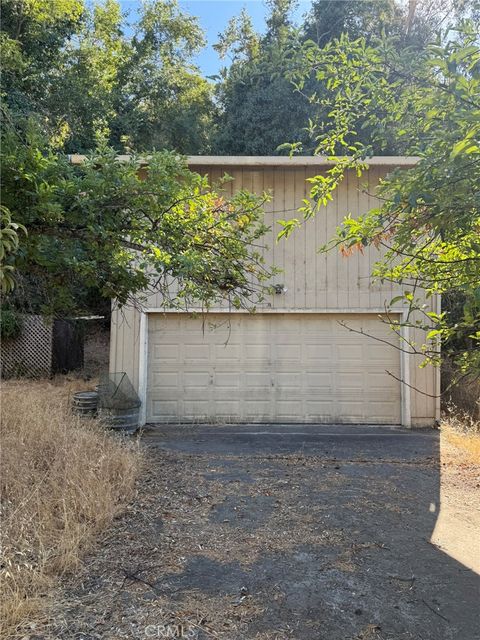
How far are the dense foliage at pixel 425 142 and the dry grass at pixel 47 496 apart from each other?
2.63 metres

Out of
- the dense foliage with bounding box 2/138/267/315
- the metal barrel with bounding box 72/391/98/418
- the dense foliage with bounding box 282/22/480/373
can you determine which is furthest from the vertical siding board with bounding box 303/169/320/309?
the dense foliage with bounding box 282/22/480/373

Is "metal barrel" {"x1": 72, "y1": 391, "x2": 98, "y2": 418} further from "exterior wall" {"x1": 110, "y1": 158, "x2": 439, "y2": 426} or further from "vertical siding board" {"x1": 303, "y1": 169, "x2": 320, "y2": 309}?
"vertical siding board" {"x1": 303, "y1": 169, "x2": 320, "y2": 309}

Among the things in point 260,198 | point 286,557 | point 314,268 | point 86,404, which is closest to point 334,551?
point 286,557

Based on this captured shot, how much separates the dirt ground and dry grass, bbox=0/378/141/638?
6.3 inches

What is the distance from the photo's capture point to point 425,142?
2.27 m

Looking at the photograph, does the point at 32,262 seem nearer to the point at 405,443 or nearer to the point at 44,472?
the point at 44,472

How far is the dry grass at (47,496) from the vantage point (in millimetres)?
2969

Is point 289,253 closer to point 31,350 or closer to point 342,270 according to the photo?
point 342,270

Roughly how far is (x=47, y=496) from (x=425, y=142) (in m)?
3.96

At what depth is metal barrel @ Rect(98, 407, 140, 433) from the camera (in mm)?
7754

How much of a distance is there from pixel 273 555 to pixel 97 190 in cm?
294

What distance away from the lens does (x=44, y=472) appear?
15.4 ft

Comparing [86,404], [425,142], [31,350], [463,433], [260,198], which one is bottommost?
[463,433]

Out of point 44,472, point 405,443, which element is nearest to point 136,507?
point 44,472
